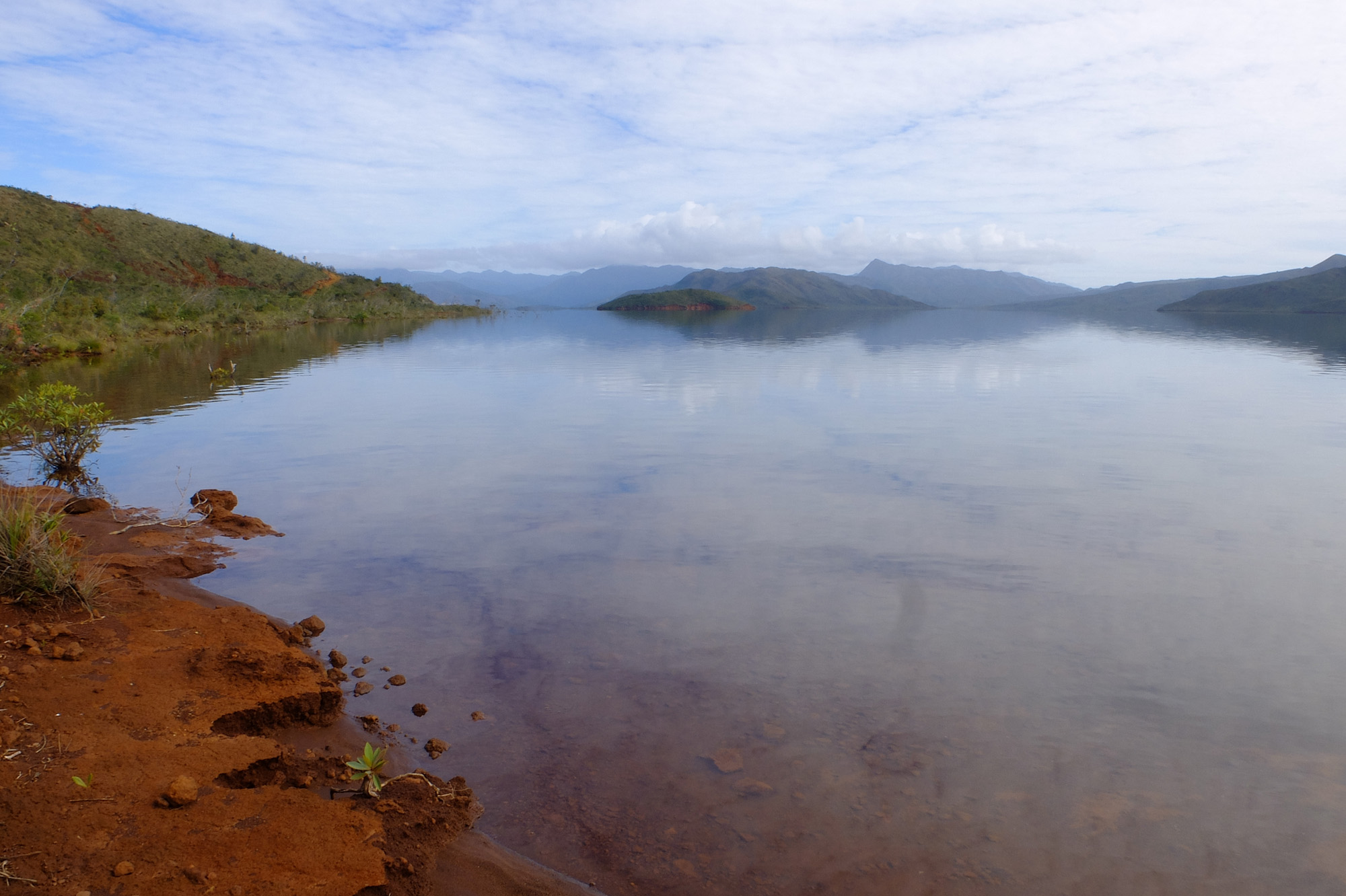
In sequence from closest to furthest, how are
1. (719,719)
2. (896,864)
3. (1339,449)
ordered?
(896,864)
(719,719)
(1339,449)

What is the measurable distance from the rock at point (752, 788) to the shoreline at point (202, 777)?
1.17 metres

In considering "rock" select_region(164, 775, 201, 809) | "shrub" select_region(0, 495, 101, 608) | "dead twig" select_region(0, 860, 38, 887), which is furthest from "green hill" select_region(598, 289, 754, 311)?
"dead twig" select_region(0, 860, 38, 887)

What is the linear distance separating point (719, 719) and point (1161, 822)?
266 centimetres

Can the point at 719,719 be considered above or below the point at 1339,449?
below

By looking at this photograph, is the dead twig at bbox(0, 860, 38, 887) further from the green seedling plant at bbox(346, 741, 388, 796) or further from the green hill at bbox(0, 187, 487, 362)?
the green hill at bbox(0, 187, 487, 362)

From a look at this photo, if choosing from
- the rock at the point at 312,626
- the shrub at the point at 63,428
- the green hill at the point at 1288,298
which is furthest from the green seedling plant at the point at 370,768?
the green hill at the point at 1288,298

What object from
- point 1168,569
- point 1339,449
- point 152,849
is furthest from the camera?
point 1339,449

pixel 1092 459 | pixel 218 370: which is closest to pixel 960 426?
pixel 1092 459

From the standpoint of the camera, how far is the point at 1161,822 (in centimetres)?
423

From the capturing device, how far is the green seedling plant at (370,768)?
4.01m

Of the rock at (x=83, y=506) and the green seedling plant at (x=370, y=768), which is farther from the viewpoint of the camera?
the rock at (x=83, y=506)

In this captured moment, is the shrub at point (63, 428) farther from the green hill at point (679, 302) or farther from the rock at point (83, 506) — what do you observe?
the green hill at point (679, 302)

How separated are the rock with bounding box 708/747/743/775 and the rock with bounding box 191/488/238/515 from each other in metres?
7.55

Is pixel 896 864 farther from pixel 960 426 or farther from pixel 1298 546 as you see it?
pixel 960 426
